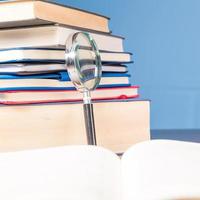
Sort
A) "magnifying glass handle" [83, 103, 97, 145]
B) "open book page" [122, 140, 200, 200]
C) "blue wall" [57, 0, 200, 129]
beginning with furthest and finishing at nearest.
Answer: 1. "blue wall" [57, 0, 200, 129]
2. "magnifying glass handle" [83, 103, 97, 145]
3. "open book page" [122, 140, 200, 200]

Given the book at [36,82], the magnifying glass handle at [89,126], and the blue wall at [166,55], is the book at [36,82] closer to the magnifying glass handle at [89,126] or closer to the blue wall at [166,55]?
the magnifying glass handle at [89,126]

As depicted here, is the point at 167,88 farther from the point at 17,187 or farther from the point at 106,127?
the point at 17,187

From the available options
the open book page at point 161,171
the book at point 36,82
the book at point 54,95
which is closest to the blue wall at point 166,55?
the book at point 54,95

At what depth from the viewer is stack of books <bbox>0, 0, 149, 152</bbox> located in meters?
0.54

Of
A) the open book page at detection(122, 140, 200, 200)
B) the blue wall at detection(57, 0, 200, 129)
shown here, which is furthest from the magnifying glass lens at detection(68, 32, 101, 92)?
the blue wall at detection(57, 0, 200, 129)

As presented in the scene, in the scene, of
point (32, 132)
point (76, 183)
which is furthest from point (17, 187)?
point (32, 132)

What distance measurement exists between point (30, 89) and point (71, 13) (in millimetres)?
160

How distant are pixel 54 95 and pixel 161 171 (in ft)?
0.87

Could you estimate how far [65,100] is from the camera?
600 millimetres

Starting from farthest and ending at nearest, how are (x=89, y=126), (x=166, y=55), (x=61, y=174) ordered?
(x=166, y=55) < (x=89, y=126) < (x=61, y=174)

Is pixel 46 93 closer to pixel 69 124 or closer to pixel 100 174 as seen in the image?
pixel 69 124

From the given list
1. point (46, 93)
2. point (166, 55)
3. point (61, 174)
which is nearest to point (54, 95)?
point (46, 93)

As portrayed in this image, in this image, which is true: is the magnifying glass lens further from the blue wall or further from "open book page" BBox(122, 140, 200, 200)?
the blue wall

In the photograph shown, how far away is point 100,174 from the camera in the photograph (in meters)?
0.36
